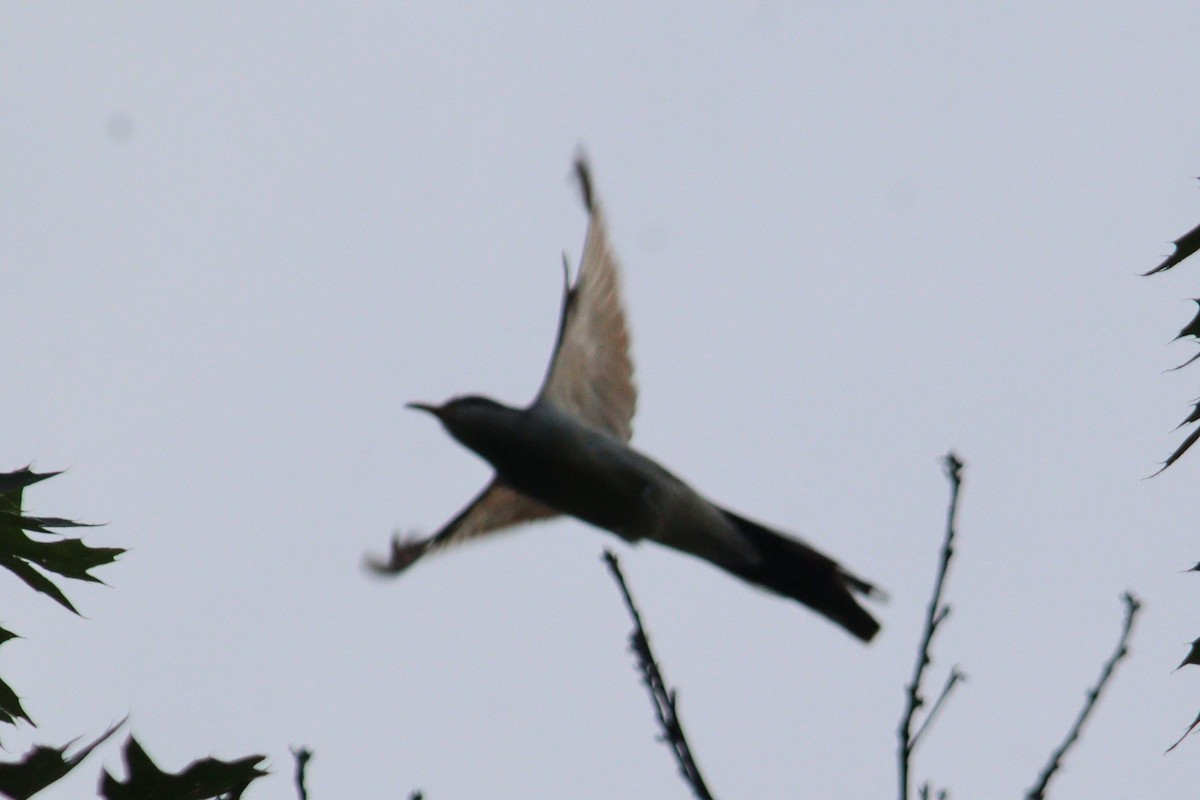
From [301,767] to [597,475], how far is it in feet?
7.71

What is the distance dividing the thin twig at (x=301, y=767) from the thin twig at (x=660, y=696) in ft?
2.42

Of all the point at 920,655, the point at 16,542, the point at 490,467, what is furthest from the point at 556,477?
the point at 920,655

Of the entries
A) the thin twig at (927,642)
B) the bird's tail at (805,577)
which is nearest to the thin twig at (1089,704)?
the thin twig at (927,642)

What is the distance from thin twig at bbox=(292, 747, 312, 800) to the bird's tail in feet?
9.08

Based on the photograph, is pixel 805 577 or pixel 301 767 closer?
pixel 301 767

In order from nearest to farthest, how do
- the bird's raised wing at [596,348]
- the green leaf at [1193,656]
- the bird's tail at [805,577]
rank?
the green leaf at [1193,656] → the bird's tail at [805,577] → the bird's raised wing at [596,348]

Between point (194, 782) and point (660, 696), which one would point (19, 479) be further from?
point (660, 696)

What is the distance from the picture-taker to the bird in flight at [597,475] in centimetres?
517

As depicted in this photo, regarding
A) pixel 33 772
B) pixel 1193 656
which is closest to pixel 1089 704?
pixel 1193 656

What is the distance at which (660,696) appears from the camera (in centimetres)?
299

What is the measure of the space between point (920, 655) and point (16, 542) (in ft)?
7.92

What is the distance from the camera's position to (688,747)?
2871 millimetres

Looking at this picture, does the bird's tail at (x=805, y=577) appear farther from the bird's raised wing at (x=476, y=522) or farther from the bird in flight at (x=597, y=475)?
the bird's raised wing at (x=476, y=522)

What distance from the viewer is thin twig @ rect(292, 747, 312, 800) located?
285 centimetres
